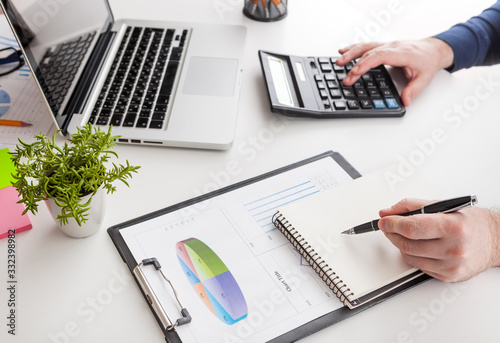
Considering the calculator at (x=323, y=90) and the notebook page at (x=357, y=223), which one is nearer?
the notebook page at (x=357, y=223)

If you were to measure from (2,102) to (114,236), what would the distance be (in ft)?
1.53

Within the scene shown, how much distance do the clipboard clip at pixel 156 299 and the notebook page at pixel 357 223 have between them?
0.21m

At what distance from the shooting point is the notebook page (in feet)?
2.13

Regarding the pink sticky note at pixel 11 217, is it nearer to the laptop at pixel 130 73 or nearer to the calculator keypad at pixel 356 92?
the laptop at pixel 130 73

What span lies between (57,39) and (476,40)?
94 cm

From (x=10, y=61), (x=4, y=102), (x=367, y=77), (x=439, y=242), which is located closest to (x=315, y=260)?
(x=439, y=242)

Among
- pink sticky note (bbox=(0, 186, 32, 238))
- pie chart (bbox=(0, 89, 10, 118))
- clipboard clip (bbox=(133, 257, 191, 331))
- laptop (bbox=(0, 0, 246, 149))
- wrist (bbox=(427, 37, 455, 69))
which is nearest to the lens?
clipboard clip (bbox=(133, 257, 191, 331))

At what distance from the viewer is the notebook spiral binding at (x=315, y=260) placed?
625mm

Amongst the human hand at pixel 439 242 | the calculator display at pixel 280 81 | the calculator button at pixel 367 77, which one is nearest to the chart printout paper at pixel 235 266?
the human hand at pixel 439 242

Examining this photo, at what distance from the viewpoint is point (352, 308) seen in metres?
0.62

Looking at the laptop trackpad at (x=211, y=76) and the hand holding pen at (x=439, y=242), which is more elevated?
the laptop trackpad at (x=211, y=76)

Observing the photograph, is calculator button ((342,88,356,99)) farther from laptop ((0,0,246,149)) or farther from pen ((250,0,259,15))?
pen ((250,0,259,15))

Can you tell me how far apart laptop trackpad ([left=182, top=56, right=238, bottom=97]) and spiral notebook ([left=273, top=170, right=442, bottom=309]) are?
334 mm

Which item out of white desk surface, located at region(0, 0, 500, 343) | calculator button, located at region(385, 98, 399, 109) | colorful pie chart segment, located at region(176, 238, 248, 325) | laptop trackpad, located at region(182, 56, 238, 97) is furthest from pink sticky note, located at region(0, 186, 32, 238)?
calculator button, located at region(385, 98, 399, 109)
